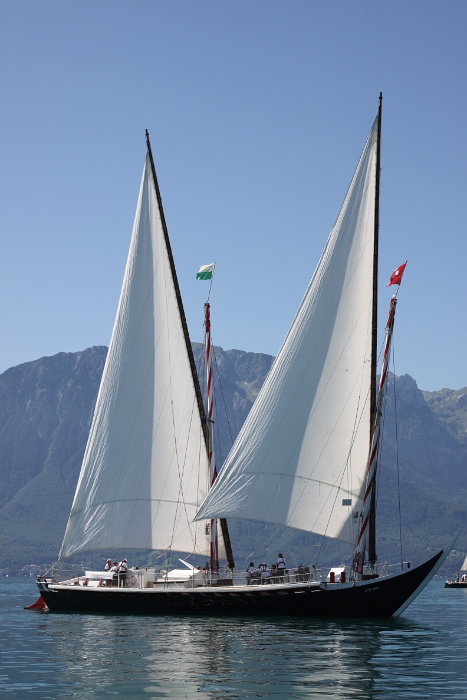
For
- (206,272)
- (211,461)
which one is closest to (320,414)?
(211,461)

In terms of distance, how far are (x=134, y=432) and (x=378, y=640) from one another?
19.4m

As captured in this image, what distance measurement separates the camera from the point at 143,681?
28.1 meters

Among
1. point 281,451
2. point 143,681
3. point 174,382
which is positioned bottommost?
point 143,681

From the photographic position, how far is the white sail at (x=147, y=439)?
171ft

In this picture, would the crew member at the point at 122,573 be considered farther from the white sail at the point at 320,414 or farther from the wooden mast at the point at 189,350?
the white sail at the point at 320,414

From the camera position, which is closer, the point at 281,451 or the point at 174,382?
the point at 281,451

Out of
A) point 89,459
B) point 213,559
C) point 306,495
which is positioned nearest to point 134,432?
point 89,459

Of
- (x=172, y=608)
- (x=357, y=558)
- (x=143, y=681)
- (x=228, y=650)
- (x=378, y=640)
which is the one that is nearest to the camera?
(x=143, y=681)

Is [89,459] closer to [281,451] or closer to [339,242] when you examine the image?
[281,451]

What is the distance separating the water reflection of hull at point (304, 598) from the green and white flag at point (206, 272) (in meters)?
17.3

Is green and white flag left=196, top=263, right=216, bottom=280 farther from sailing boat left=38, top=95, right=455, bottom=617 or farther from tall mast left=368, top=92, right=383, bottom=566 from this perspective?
tall mast left=368, top=92, right=383, bottom=566

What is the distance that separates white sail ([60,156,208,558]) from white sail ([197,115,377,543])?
5934 millimetres

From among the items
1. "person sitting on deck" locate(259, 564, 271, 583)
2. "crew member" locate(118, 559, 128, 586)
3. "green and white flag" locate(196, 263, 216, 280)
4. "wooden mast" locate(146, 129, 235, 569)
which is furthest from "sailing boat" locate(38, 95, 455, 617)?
"green and white flag" locate(196, 263, 216, 280)

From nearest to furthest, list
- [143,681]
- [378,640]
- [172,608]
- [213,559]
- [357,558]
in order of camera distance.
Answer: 1. [143,681]
2. [378,640]
3. [357,558]
4. [172,608]
5. [213,559]
